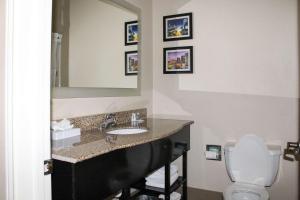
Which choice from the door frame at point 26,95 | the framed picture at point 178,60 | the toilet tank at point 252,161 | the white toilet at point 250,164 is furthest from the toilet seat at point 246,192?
the door frame at point 26,95

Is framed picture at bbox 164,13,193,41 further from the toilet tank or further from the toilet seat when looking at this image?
the toilet seat

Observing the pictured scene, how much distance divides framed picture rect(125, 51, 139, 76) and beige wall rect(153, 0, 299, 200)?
1.11ft

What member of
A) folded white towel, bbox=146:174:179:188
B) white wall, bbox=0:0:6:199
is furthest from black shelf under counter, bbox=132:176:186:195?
white wall, bbox=0:0:6:199

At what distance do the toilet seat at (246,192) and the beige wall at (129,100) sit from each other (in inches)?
43.9

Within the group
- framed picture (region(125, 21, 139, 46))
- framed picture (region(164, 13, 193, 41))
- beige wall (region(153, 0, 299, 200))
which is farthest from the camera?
framed picture (region(164, 13, 193, 41))

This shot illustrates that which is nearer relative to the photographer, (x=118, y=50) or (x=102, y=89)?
(x=102, y=89)

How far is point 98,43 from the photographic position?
1.92 metres

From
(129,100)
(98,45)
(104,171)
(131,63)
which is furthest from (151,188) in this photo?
(98,45)

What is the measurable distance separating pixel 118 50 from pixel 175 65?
0.65 meters

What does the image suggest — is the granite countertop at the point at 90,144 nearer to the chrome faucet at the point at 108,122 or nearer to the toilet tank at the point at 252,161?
the chrome faucet at the point at 108,122

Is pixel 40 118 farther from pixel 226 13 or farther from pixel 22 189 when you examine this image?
pixel 226 13

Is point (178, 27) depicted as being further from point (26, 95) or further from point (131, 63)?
point (26, 95)

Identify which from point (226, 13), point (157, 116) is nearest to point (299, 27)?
point (226, 13)

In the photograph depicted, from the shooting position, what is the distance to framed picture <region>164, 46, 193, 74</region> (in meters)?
2.40
